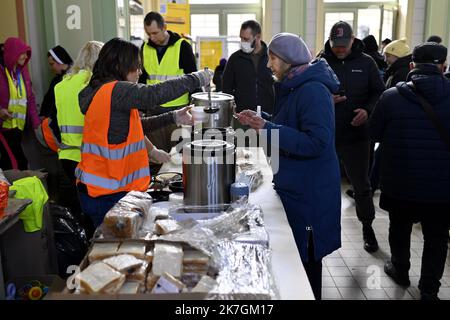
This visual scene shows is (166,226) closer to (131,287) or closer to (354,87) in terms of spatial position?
(131,287)

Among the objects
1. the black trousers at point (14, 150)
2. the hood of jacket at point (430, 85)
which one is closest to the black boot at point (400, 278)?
the hood of jacket at point (430, 85)

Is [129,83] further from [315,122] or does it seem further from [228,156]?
[315,122]

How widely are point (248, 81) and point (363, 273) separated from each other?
75.9 inches

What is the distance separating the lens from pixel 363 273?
3.03m

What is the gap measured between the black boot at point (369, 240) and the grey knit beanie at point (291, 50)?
1.83 m

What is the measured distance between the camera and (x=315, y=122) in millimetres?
1914

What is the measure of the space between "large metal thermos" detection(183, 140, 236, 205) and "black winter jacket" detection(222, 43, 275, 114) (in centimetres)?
234

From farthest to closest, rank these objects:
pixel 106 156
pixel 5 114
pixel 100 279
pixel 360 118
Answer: pixel 5 114 < pixel 360 118 < pixel 106 156 < pixel 100 279

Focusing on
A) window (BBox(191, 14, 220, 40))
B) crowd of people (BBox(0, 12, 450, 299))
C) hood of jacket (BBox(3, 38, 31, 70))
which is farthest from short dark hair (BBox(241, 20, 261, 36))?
window (BBox(191, 14, 220, 40))

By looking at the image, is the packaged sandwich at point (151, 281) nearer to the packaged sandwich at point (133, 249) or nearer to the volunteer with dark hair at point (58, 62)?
the packaged sandwich at point (133, 249)

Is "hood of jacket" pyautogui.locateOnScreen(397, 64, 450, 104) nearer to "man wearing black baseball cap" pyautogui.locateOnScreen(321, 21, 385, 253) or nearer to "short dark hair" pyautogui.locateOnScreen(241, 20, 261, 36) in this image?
"man wearing black baseball cap" pyautogui.locateOnScreen(321, 21, 385, 253)

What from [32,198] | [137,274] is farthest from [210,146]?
[32,198]

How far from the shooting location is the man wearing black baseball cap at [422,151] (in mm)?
2377

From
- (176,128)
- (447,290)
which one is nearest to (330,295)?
(447,290)
